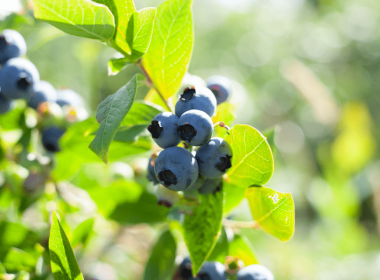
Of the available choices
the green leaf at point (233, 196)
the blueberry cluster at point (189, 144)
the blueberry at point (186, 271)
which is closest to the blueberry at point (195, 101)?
→ the blueberry cluster at point (189, 144)

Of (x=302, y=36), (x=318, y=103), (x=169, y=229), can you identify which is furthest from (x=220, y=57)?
(x=169, y=229)

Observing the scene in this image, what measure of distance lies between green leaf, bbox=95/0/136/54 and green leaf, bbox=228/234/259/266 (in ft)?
2.02

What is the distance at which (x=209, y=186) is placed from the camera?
73 cm

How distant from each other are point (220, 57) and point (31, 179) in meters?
4.59

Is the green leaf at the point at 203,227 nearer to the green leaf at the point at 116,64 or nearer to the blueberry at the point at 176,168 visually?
the blueberry at the point at 176,168

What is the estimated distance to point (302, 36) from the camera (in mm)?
6320

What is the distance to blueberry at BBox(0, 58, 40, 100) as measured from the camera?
0.86 m

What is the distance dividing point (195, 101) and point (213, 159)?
0.43 feet

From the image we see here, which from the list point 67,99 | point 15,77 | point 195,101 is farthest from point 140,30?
point 67,99

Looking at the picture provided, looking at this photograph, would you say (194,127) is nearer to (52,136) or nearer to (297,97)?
(52,136)

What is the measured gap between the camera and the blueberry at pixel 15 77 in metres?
0.86

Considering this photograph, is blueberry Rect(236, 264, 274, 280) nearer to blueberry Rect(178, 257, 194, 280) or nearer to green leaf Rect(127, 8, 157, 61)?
blueberry Rect(178, 257, 194, 280)

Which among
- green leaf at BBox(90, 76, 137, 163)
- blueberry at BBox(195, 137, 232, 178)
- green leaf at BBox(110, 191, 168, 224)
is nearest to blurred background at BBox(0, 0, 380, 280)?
green leaf at BBox(110, 191, 168, 224)

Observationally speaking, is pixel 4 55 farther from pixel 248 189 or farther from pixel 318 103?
pixel 318 103
